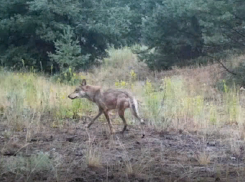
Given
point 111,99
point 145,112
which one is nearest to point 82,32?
point 145,112

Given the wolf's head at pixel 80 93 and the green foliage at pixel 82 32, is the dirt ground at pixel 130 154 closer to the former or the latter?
the wolf's head at pixel 80 93

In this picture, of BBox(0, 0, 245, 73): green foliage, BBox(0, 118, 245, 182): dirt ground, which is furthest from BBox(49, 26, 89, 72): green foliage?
BBox(0, 118, 245, 182): dirt ground

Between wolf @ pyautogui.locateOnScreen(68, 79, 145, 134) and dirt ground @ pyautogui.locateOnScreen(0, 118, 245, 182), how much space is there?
35 cm

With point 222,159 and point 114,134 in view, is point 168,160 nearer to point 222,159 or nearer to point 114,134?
point 222,159

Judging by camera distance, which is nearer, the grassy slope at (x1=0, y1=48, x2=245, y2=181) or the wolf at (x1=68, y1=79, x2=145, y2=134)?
the wolf at (x1=68, y1=79, x2=145, y2=134)

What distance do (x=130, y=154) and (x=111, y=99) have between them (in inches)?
75.3

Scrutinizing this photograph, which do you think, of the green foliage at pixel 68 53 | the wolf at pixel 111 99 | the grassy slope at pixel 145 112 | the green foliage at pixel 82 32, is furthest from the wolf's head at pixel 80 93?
the green foliage at pixel 82 32

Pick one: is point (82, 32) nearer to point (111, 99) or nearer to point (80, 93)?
point (80, 93)

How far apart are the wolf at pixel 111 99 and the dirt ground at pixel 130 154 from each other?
0.35m

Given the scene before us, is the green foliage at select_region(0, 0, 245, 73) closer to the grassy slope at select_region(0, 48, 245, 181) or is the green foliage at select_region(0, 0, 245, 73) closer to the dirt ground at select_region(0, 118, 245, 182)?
the grassy slope at select_region(0, 48, 245, 181)

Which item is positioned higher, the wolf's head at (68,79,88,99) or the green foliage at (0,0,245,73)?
the green foliage at (0,0,245,73)

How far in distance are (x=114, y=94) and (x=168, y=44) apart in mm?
11724

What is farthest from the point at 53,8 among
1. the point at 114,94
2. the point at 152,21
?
the point at 114,94

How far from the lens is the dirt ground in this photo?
467 centimetres
